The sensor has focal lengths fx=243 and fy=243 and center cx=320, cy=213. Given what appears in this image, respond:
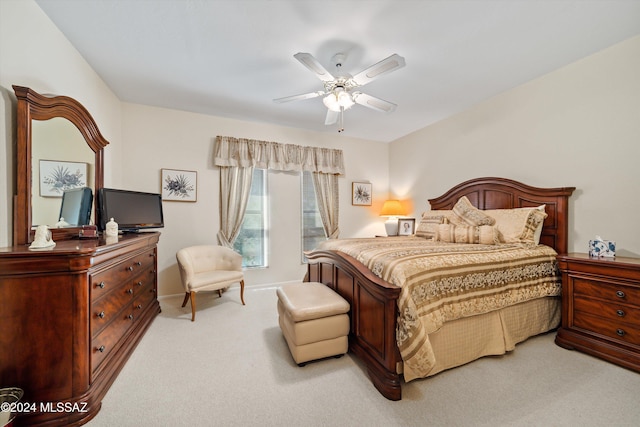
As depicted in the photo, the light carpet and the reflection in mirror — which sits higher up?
the reflection in mirror

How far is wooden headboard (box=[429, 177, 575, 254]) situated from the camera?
2.67 metres

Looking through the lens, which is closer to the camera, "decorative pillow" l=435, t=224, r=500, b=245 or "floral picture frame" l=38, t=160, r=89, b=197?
"floral picture frame" l=38, t=160, r=89, b=197

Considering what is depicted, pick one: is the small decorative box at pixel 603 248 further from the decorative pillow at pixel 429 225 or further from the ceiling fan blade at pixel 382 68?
the ceiling fan blade at pixel 382 68

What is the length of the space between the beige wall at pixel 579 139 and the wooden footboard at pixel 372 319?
98.4 inches

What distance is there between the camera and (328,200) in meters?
4.60

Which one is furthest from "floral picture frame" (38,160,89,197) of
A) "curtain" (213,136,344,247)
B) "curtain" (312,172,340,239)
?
"curtain" (312,172,340,239)

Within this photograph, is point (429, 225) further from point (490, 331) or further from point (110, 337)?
point (110, 337)

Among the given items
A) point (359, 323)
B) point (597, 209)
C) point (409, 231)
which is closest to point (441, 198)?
point (409, 231)

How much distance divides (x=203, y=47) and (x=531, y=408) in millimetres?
3811

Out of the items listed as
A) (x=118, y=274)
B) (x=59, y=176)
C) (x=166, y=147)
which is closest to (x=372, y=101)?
(x=118, y=274)

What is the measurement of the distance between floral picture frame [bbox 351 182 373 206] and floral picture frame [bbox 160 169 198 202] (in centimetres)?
283

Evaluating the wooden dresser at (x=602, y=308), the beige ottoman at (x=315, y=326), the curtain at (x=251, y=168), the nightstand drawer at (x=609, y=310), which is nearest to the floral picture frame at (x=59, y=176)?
the curtain at (x=251, y=168)

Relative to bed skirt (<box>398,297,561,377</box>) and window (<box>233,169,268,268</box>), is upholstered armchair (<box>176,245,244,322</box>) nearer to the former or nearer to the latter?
window (<box>233,169,268,268</box>)

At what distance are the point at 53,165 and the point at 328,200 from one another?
3.51m
